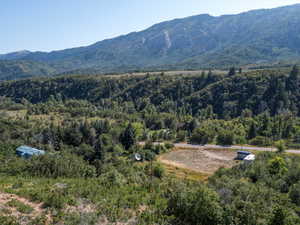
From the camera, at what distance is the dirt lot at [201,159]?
51797mm

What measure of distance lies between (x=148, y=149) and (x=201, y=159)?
43.0ft

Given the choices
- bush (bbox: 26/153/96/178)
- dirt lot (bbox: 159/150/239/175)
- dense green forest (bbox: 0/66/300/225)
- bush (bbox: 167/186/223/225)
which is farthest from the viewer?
dirt lot (bbox: 159/150/239/175)

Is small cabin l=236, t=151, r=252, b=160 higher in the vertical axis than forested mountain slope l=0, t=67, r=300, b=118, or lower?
lower

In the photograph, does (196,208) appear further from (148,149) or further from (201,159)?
(148,149)

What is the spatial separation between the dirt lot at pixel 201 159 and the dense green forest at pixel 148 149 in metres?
3.84

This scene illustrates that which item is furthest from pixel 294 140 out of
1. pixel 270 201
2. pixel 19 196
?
pixel 19 196

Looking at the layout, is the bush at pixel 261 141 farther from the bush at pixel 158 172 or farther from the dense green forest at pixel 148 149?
the bush at pixel 158 172

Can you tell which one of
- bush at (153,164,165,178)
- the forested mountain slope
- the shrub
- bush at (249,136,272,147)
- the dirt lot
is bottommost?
the dirt lot

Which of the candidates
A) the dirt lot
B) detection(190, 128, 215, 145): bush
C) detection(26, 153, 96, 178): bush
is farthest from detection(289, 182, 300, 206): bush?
detection(190, 128, 215, 145): bush

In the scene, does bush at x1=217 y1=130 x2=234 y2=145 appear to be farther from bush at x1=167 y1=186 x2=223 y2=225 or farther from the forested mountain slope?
bush at x1=167 y1=186 x2=223 y2=225

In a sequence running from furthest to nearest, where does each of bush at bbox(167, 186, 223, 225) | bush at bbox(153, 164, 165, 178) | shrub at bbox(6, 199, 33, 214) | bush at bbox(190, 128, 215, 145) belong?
bush at bbox(190, 128, 215, 145), bush at bbox(153, 164, 165, 178), bush at bbox(167, 186, 223, 225), shrub at bbox(6, 199, 33, 214)

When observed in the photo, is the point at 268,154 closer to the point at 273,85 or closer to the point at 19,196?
the point at 19,196

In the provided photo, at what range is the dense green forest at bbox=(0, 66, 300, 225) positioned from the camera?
730 inches

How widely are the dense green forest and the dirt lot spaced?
3.84m
